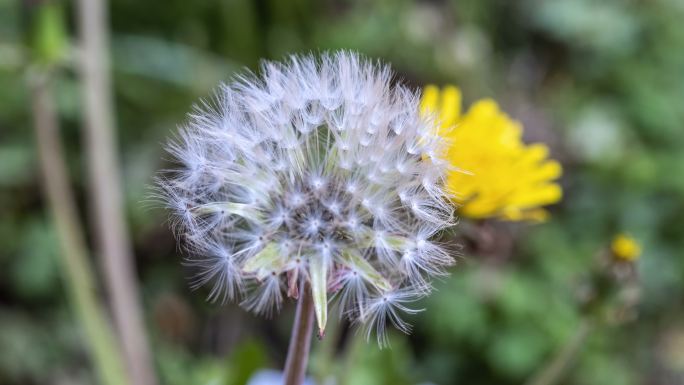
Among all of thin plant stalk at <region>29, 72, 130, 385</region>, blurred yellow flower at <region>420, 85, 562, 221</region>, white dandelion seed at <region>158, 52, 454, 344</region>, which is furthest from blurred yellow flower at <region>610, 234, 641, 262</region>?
thin plant stalk at <region>29, 72, 130, 385</region>

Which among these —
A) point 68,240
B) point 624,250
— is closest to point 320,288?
point 624,250

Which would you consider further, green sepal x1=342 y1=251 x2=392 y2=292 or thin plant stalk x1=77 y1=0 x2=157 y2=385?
thin plant stalk x1=77 y1=0 x2=157 y2=385

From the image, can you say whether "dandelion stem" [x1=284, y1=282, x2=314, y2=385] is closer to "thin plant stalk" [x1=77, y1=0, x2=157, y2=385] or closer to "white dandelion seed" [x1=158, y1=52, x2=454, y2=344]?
"white dandelion seed" [x1=158, y1=52, x2=454, y2=344]

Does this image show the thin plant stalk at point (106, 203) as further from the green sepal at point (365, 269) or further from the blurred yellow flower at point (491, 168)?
the green sepal at point (365, 269)

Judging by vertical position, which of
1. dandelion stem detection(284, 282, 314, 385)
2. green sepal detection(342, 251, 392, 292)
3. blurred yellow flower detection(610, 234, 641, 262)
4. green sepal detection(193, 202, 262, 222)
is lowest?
dandelion stem detection(284, 282, 314, 385)

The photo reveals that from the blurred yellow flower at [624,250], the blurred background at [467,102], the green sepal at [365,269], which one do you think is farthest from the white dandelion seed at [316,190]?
the blurred background at [467,102]

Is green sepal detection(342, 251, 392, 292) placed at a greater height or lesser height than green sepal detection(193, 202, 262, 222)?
lesser

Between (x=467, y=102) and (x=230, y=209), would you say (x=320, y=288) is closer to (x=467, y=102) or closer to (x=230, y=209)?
(x=230, y=209)
